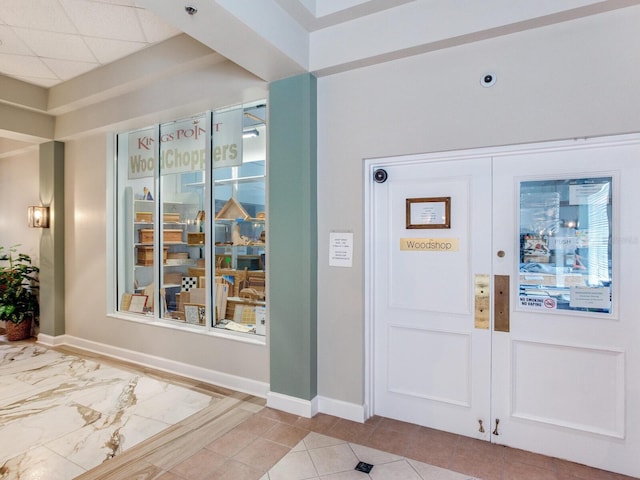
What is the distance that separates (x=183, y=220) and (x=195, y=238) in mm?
292

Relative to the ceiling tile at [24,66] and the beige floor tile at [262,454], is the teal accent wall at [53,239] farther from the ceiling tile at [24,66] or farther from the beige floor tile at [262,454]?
the beige floor tile at [262,454]

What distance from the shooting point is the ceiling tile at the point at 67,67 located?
383 centimetres

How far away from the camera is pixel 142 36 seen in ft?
11.0

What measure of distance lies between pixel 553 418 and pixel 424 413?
0.83 m

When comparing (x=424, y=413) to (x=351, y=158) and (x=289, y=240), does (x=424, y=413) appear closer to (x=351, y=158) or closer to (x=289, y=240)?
(x=289, y=240)

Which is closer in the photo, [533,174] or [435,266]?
[533,174]

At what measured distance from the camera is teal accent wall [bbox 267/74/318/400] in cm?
294

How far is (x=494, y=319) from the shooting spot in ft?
8.36

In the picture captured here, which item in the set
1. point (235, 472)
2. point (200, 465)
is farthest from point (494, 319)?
point (200, 465)

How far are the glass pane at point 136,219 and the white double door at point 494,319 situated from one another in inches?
113

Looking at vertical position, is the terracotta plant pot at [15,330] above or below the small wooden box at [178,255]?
below

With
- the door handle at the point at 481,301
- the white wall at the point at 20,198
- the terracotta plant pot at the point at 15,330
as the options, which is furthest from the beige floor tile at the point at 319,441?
the white wall at the point at 20,198

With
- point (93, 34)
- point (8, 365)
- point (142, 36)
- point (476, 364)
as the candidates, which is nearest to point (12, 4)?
point (93, 34)

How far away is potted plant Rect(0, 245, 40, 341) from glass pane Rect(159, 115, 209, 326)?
2.54m
